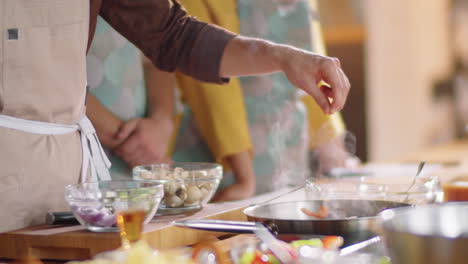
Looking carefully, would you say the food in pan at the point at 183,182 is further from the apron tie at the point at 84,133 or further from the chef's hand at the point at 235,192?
the chef's hand at the point at 235,192

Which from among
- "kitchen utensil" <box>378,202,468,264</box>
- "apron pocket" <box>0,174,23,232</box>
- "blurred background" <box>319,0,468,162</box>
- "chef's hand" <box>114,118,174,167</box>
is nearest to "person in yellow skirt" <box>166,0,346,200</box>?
"chef's hand" <box>114,118,174,167</box>

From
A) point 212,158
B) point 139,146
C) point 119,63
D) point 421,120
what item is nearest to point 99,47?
point 119,63

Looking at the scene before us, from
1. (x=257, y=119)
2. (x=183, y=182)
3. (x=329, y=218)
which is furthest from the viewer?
(x=257, y=119)

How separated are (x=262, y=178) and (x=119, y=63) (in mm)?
616

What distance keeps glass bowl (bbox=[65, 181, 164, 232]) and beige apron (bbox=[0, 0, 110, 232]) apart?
141mm

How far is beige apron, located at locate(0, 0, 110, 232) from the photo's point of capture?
119 centimetres

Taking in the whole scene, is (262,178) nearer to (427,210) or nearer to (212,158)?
(212,158)

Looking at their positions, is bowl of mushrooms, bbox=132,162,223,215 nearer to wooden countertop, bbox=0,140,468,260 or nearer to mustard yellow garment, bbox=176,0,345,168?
wooden countertop, bbox=0,140,468,260

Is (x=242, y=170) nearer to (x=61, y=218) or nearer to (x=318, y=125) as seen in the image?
(x=318, y=125)

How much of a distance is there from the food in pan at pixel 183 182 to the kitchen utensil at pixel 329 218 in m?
0.20

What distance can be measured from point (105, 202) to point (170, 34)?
19.9 inches

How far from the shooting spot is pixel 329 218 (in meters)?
1.16

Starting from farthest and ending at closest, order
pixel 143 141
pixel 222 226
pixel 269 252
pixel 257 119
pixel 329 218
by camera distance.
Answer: pixel 257 119
pixel 143 141
pixel 329 218
pixel 222 226
pixel 269 252

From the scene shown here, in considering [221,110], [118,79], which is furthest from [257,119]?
[118,79]
